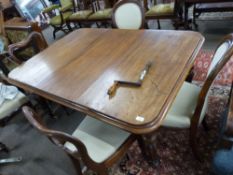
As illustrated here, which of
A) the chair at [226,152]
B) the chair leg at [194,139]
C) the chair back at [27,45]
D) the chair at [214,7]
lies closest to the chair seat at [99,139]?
the chair leg at [194,139]

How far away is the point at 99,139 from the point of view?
1.20 meters

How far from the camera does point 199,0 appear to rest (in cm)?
241

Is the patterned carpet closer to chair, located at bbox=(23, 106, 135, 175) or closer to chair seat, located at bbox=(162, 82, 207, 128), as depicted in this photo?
chair seat, located at bbox=(162, 82, 207, 128)

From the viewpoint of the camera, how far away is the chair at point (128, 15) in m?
1.92

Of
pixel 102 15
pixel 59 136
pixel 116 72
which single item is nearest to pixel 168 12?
pixel 102 15

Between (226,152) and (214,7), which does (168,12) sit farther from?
(226,152)

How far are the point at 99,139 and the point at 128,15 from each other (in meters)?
1.33

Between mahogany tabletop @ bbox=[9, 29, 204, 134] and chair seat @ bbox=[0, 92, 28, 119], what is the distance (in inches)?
12.0

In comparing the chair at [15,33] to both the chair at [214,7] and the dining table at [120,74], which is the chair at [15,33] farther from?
the chair at [214,7]

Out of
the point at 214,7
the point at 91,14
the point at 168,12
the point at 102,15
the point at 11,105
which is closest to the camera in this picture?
the point at 11,105

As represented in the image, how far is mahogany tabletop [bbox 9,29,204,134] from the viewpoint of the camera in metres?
0.97

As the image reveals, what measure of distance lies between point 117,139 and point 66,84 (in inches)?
18.8

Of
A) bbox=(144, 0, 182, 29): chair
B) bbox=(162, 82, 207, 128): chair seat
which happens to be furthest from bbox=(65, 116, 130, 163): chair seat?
bbox=(144, 0, 182, 29): chair

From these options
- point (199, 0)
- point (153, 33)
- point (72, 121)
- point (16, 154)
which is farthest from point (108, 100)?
point (199, 0)
